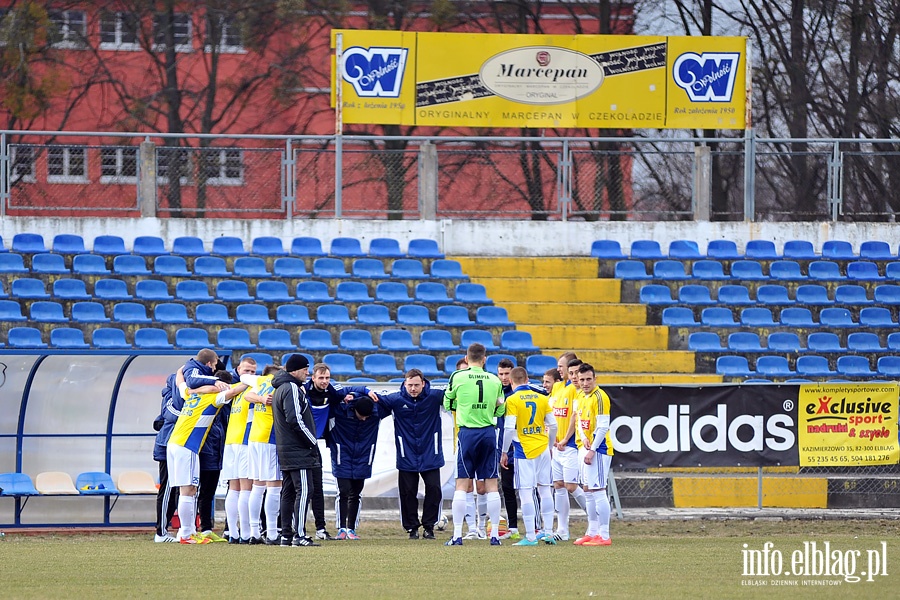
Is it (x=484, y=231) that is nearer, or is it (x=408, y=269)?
(x=408, y=269)

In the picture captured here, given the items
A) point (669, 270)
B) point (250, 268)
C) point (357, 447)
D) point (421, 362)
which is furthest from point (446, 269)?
point (357, 447)

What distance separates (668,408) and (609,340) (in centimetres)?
504

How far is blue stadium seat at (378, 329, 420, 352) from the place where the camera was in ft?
67.6

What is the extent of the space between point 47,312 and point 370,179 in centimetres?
636

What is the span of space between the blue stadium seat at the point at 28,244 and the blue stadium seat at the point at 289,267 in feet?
13.4

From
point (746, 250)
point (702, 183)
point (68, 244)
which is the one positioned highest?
point (702, 183)

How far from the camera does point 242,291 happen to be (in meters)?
21.4

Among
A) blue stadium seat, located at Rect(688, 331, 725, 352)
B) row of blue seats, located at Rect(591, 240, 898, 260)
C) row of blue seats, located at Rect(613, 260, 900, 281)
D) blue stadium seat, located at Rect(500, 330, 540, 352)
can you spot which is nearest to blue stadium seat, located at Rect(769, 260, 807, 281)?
row of blue seats, located at Rect(613, 260, 900, 281)

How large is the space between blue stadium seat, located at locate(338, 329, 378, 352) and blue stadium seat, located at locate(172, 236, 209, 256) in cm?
335

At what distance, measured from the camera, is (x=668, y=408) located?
54.0ft

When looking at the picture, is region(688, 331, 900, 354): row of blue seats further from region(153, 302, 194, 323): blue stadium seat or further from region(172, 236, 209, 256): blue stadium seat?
region(172, 236, 209, 256): blue stadium seat

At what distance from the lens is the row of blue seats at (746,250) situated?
23281 millimetres

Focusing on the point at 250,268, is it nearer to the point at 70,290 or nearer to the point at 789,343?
the point at 70,290

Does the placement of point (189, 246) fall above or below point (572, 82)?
below
